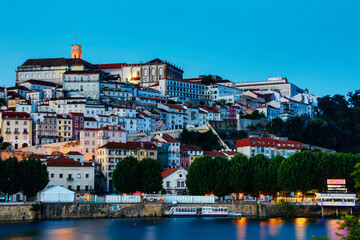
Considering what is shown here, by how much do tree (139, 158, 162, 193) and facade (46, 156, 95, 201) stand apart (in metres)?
7.65

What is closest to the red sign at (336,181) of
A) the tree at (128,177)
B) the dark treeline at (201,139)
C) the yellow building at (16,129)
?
the tree at (128,177)

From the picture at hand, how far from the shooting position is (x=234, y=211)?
59.6m

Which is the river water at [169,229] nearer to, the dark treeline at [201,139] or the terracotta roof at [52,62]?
the dark treeline at [201,139]

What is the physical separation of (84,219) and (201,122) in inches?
2248

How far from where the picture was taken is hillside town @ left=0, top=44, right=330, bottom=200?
74500 millimetres

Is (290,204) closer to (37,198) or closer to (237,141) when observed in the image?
(37,198)

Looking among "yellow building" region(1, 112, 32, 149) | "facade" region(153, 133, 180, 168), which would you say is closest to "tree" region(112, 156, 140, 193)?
"facade" region(153, 133, 180, 168)

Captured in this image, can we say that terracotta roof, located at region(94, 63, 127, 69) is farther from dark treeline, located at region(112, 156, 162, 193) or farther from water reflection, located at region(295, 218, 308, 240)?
water reflection, located at region(295, 218, 308, 240)

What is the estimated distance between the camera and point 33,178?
2256 inches

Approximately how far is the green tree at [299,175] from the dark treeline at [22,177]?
26014mm

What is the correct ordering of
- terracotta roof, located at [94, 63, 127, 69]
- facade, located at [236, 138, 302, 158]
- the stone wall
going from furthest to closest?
terracotta roof, located at [94, 63, 127, 69] < facade, located at [236, 138, 302, 158] < the stone wall

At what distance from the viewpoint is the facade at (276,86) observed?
154 metres

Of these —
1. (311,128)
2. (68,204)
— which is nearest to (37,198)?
(68,204)

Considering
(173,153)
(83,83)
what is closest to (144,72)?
(83,83)
